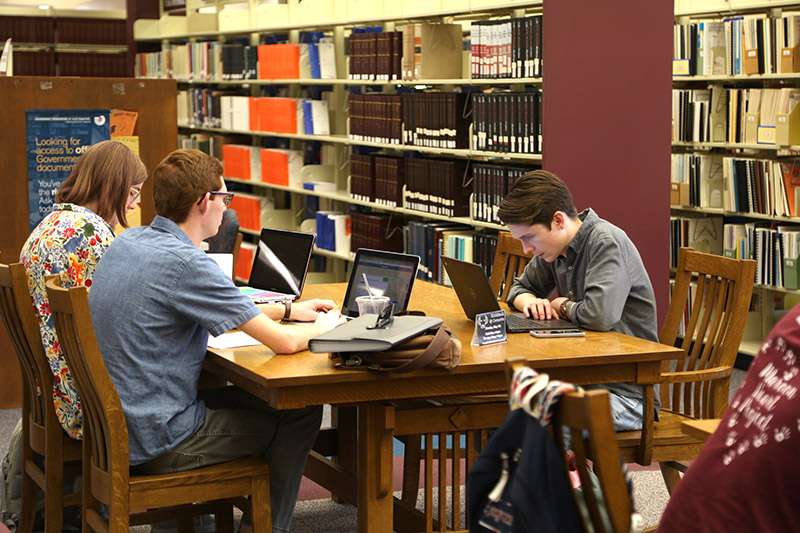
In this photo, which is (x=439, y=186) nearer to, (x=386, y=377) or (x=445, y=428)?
(x=445, y=428)

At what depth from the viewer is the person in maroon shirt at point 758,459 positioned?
141 cm

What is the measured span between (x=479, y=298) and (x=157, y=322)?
2.98ft

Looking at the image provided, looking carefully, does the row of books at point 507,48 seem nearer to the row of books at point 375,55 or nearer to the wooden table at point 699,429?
the row of books at point 375,55

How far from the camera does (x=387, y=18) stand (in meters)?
6.20

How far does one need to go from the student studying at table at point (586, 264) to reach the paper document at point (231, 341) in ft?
2.64

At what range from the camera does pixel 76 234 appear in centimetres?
315

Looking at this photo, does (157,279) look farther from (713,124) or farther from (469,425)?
(713,124)

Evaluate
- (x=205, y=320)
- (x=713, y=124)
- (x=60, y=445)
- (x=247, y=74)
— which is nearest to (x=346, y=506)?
(x=60, y=445)

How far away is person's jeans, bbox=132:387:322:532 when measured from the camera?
8.63 ft

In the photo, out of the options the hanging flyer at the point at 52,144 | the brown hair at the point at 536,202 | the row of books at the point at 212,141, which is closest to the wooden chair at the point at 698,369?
the brown hair at the point at 536,202

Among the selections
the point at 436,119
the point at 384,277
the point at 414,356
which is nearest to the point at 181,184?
the point at 384,277

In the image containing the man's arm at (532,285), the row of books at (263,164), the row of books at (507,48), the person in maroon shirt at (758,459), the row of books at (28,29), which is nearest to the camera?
the person in maroon shirt at (758,459)

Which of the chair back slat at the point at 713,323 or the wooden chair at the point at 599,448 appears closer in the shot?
the wooden chair at the point at 599,448

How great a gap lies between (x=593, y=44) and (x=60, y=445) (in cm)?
288
